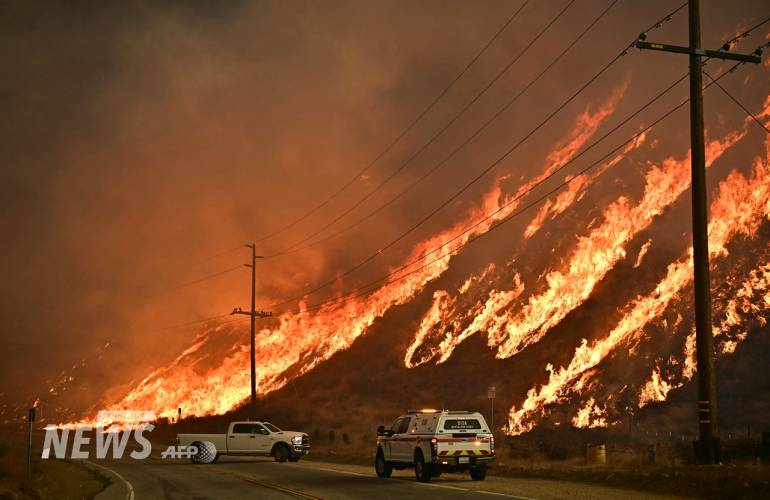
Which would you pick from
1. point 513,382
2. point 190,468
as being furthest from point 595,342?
point 190,468

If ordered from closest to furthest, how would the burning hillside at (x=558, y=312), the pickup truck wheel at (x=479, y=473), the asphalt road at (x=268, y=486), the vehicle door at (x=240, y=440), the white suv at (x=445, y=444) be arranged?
1. the asphalt road at (x=268, y=486)
2. the white suv at (x=445, y=444)
3. the pickup truck wheel at (x=479, y=473)
4. the vehicle door at (x=240, y=440)
5. the burning hillside at (x=558, y=312)

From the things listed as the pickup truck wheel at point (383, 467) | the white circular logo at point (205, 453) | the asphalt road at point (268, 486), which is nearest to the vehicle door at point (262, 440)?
the white circular logo at point (205, 453)

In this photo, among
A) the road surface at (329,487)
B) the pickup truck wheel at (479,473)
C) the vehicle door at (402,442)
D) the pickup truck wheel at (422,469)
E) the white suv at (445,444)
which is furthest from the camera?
the vehicle door at (402,442)

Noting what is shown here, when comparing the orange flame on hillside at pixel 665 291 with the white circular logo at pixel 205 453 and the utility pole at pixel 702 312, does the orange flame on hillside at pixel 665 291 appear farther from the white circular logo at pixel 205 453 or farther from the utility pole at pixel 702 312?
the utility pole at pixel 702 312

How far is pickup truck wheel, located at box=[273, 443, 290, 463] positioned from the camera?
42.9m

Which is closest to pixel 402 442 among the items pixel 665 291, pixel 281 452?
pixel 281 452

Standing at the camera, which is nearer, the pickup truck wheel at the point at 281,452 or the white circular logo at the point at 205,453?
the pickup truck wheel at the point at 281,452

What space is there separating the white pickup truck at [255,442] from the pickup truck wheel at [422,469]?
698 inches

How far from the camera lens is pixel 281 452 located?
43.0m

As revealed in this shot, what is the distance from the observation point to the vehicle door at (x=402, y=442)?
26984 millimetres

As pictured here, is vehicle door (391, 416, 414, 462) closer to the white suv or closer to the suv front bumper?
the white suv

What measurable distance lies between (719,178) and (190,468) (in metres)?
62.5

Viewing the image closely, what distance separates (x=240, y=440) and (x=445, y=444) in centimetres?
2193

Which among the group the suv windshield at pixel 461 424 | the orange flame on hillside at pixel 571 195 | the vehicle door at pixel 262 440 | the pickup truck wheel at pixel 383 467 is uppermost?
the orange flame on hillside at pixel 571 195
